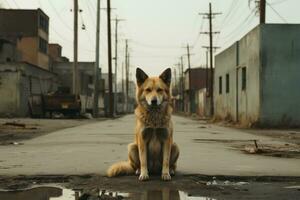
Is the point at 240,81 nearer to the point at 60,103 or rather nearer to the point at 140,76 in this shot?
the point at 60,103

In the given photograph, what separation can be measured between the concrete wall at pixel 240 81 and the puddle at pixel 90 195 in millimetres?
25748

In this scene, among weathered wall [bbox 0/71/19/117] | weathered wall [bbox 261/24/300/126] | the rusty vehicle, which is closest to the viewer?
weathered wall [bbox 261/24/300/126]

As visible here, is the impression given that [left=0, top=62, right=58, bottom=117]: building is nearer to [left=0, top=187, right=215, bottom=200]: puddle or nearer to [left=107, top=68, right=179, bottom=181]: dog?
[left=107, top=68, right=179, bottom=181]: dog

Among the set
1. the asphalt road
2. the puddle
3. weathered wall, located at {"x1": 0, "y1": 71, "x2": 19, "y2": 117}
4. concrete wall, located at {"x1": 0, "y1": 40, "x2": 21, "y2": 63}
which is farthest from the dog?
concrete wall, located at {"x1": 0, "y1": 40, "x2": 21, "y2": 63}

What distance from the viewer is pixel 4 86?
49.0 meters

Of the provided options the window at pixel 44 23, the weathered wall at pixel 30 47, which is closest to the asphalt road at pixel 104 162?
the weathered wall at pixel 30 47

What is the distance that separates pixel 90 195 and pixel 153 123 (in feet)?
5.57

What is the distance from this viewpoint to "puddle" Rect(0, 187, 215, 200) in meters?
7.73

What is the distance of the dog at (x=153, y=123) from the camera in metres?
8.84

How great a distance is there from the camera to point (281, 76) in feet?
108

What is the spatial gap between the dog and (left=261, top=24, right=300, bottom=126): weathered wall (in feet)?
79.6

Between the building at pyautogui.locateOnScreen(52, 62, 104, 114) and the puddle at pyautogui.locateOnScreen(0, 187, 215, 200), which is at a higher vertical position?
the building at pyautogui.locateOnScreen(52, 62, 104, 114)

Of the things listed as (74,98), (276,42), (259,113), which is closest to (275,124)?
(259,113)

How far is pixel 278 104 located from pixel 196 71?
95.2m
